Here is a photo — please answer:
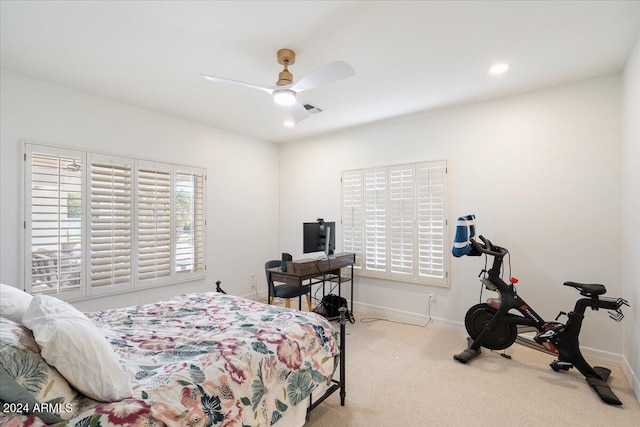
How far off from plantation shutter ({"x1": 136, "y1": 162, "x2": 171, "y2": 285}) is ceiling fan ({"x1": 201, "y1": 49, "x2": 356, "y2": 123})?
221 cm

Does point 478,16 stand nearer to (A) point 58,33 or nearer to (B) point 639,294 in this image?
(B) point 639,294

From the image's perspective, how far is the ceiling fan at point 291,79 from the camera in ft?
7.06

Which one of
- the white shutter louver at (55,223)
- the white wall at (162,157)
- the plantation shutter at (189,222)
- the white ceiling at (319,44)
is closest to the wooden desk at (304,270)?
the plantation shutter at (189,222)

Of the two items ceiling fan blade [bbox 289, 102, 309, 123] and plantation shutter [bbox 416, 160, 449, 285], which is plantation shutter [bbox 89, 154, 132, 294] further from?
plantation shutter [bbox 416, 160, 449, 285]

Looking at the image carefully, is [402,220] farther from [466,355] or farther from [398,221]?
[466,355]

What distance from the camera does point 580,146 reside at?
122 inches

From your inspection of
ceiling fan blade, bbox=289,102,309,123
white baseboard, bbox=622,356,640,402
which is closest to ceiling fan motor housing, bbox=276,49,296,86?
ceiling fan blade, bbox=289,102,309,123

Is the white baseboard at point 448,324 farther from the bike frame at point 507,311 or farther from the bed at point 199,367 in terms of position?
the bed at point 199,367

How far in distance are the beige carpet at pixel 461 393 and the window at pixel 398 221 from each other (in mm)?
1084

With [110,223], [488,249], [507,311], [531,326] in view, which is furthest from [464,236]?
[110,223]

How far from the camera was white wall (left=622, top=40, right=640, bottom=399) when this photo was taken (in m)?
2.43

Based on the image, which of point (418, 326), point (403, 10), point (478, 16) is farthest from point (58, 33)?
point (418, 326)

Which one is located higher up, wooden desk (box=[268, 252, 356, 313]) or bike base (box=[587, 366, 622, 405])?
wooden desk (box=[268, 252, 356, 313])

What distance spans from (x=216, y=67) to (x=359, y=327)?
3372mm
